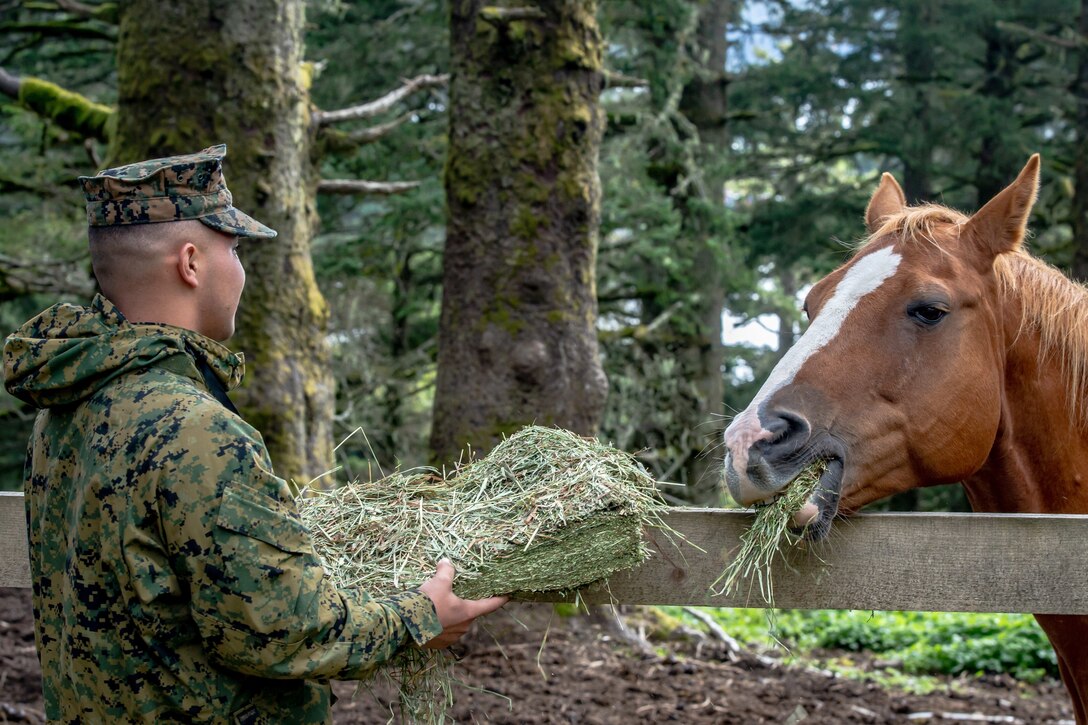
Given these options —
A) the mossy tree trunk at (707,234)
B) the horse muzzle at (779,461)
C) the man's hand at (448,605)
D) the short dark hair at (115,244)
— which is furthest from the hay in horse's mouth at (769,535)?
the mossy tree trunk at (707,234)

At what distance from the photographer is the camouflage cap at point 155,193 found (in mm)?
1861

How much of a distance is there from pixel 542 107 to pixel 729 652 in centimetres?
393

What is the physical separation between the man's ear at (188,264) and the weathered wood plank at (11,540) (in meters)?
1.35

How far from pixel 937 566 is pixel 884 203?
1508mm

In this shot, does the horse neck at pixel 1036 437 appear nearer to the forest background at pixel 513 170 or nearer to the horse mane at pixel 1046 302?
the horse mane at pixel 1046 302

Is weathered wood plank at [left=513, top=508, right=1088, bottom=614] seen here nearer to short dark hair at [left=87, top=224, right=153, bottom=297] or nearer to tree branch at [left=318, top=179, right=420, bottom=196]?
short dark hair at [left=87, top=224, right=153, bottom=297]

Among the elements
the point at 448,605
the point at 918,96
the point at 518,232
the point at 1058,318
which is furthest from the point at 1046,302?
the point at 918,96

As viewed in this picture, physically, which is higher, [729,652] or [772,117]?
[772,117]

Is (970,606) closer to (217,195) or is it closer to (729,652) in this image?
(217,195)

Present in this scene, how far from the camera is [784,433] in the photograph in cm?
248

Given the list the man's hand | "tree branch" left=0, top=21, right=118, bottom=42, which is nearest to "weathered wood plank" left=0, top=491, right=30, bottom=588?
the man's hand

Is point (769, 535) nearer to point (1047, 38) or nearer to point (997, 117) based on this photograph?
point (1047, 38)

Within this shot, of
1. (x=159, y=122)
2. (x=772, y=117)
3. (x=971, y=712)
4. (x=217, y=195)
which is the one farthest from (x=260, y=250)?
(x=772, y=117)

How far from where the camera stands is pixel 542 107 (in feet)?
20.0
